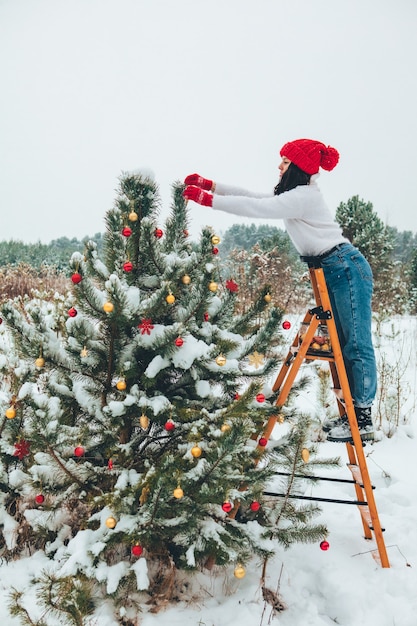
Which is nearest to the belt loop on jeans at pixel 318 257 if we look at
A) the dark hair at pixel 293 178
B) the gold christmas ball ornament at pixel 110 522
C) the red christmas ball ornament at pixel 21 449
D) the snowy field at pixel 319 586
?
the dark hair at pixel 293 178

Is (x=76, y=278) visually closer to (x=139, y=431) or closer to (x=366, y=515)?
(x=139, y=431)

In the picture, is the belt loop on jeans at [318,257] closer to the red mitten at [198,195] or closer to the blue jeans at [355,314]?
the blue jeans at [355,314]

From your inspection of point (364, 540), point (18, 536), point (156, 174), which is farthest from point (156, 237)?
point (364, 540)

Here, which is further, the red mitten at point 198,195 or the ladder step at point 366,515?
the ladder step at point 366,515

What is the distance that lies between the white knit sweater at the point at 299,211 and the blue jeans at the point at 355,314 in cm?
10

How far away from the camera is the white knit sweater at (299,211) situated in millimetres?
1981

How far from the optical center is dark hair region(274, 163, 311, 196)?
2203mm

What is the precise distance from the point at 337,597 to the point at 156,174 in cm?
217

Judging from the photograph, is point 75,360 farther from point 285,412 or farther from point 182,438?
point 285,412

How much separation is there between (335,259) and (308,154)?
0.56 metres

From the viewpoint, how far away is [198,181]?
6.90 feet

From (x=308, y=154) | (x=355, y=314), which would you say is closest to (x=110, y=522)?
(x=355, y=314)

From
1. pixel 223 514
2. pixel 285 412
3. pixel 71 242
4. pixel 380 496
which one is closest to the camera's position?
pixel 223 514

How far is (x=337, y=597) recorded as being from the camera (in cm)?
191
